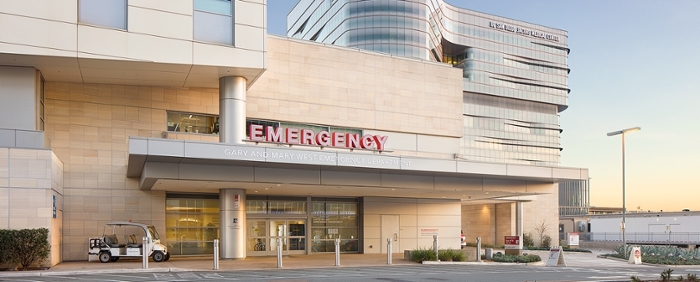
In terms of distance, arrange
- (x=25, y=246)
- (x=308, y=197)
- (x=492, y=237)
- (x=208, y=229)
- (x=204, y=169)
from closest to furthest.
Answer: (x=25, y=246) → (x=204, y=169) → (x=208, y=229) → (x=308, y=197) → (x=492, y=237)

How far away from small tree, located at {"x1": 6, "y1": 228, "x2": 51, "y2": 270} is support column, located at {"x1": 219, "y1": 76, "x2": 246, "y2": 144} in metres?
8.30

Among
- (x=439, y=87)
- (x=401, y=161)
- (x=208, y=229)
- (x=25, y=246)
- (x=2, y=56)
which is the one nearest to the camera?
(x=25, y=246)

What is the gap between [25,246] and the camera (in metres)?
22.3

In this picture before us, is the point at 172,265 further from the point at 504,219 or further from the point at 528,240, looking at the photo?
the point at 528,240

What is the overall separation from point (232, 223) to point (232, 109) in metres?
5.10

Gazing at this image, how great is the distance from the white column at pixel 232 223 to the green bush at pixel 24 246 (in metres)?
7.95

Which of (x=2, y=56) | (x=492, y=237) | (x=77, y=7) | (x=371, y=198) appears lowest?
(x=492, y=237)

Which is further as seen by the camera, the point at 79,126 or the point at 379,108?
the point at 379,108

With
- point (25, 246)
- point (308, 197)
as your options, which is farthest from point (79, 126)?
point (308, 197)

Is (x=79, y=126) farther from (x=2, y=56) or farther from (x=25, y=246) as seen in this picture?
(x=25, y=246)

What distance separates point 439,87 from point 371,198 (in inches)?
302

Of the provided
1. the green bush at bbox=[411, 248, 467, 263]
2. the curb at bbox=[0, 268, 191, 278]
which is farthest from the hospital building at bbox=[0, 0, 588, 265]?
the green bush at bbox=[411, 248, 467, 263]

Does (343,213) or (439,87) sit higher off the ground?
(439,87)

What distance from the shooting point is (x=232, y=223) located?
29.2 meters
